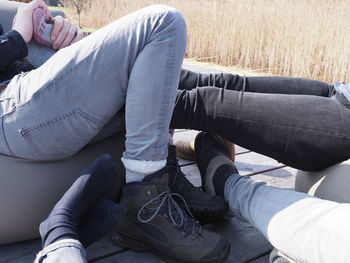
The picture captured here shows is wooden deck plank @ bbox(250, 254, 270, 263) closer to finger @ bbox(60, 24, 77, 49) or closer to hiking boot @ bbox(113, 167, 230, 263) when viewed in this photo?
hiking boot @ bbox(113, 167, 230, 263)

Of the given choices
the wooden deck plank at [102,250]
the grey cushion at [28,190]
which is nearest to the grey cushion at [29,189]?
the grey cushion at [28,190]

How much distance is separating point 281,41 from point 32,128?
456 centimetres

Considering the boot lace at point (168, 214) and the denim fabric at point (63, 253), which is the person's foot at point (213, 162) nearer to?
the boot lace at point (168, 214)

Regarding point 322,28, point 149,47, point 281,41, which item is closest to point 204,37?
point 281,41


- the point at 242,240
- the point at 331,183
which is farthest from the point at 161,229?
the point at 331,183

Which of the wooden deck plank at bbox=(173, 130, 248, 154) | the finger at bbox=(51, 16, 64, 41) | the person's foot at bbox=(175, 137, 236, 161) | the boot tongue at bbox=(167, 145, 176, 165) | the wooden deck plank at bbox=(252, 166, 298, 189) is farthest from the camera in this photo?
the wooden deck plank at bbox=(173, 130, 248, 154)

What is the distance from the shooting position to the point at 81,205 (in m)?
1.01

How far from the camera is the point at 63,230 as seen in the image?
94 cm

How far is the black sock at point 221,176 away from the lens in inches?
54.3

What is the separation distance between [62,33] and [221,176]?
74 centimetres

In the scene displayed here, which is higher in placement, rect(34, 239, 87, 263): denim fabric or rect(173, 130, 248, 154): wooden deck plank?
rect(34, 239, 87, 263): denim fabric

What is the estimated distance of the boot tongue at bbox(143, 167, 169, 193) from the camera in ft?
3.85

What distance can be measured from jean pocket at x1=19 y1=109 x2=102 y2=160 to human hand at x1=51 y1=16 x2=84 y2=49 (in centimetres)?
51

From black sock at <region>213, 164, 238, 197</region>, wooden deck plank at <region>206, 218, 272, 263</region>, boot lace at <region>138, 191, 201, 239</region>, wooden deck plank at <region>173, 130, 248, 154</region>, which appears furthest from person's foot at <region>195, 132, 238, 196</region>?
wooden deck plank at <region>173, 130, 248, 154</region>
